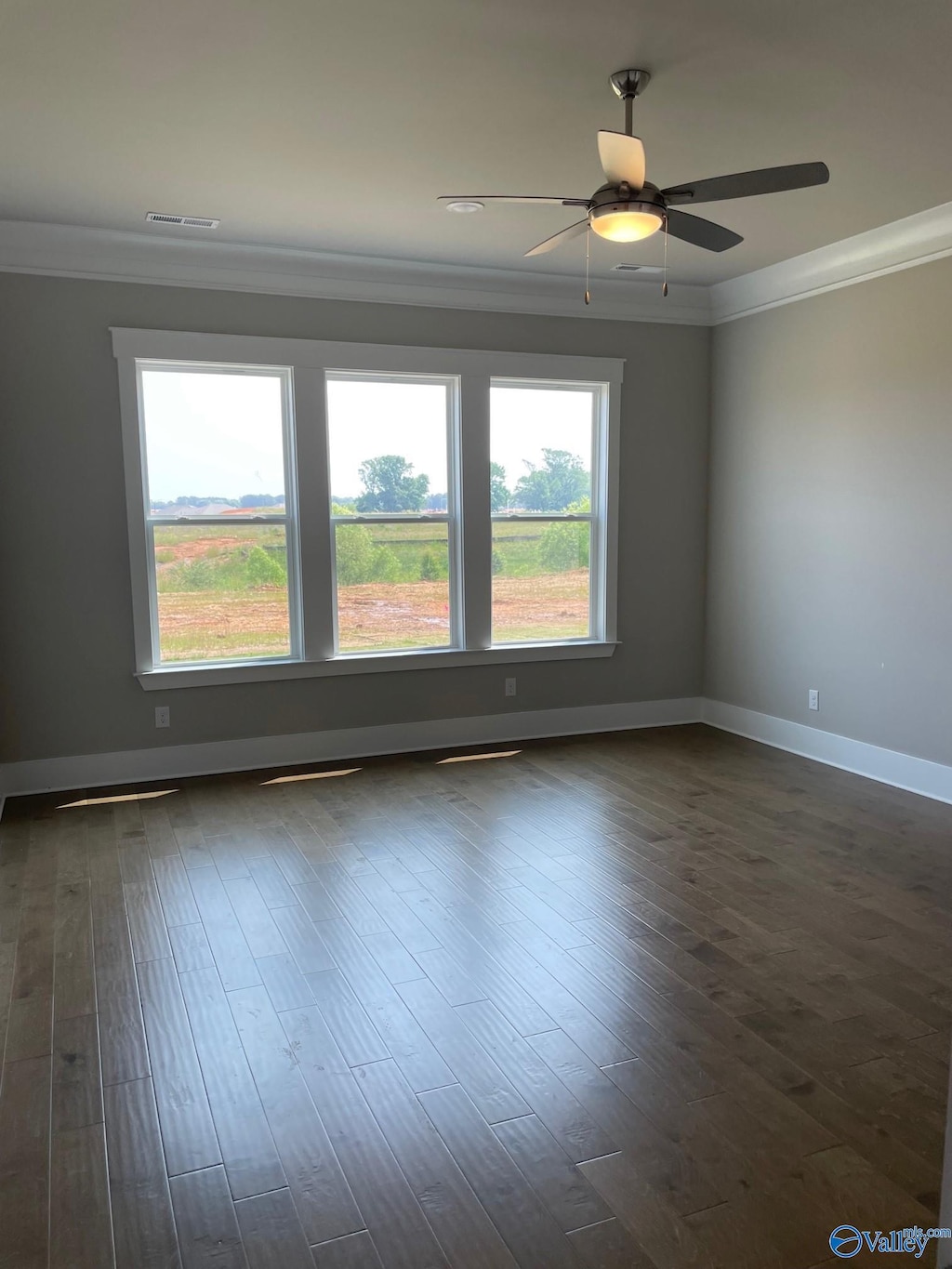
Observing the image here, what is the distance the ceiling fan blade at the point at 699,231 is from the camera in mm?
3045

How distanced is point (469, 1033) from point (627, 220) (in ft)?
8.38

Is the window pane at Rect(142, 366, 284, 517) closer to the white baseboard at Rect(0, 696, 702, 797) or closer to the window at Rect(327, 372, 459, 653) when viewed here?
the window at Rect(327, 372, 459, 653)

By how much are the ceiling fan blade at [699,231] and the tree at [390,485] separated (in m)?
2.51

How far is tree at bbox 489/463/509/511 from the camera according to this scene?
5633 mm

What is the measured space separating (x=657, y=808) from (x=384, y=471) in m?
2.52

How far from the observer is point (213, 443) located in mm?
5004

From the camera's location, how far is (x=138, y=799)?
4660 millimetres

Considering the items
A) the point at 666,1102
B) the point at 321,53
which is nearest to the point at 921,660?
the point at 666,1102

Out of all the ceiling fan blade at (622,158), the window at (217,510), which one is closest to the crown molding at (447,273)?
the window at (217,510)

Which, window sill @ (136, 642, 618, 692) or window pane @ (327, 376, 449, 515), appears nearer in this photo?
window sill @ (136, 642, 618, 692)

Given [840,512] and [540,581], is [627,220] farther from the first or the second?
[540,581]
